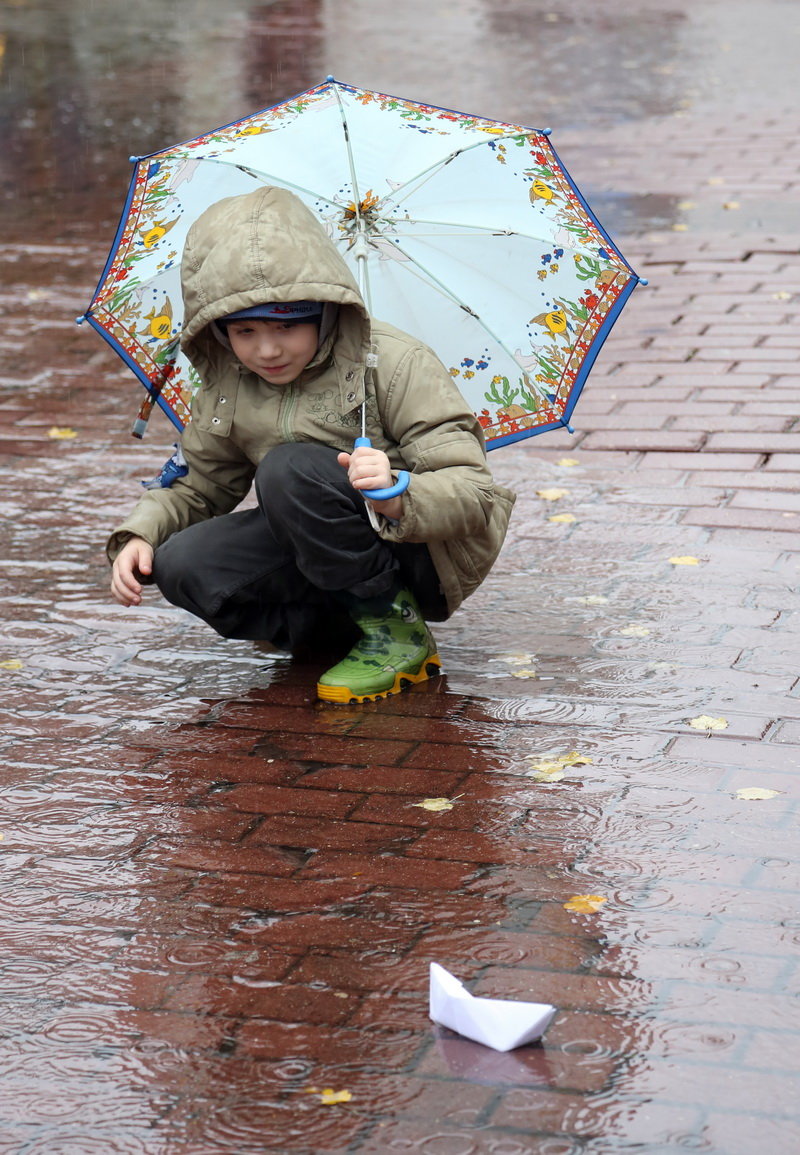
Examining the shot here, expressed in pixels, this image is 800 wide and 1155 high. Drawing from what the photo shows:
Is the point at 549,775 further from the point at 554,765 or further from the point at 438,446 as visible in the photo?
the point at 438,446

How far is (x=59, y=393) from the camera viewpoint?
6367 millimetres

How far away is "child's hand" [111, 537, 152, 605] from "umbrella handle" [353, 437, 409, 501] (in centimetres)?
67

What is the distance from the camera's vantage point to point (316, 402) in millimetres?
3691

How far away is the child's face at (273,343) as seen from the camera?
3.52m

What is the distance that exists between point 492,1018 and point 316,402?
1632 mm

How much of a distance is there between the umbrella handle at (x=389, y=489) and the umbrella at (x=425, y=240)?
1.57ft

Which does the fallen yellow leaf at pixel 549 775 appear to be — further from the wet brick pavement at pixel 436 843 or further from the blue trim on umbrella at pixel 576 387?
the blue trim on umbrella at pixel 576 387

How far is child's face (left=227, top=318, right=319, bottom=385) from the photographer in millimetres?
3523

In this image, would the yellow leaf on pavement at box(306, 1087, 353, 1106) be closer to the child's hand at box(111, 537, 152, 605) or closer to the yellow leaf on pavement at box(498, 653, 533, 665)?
the child's hand at box(111, 537, 152, 605)

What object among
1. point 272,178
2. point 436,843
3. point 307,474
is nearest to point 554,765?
point 436,843

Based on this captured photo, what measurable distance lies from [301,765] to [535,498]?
1.90m

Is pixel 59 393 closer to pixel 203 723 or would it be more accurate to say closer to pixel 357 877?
pixel 203 723

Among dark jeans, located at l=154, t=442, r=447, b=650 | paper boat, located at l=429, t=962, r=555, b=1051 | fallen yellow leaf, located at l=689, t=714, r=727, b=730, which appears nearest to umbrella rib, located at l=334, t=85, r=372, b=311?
dark jeans, located at l=154, t=442, r=447, b=650

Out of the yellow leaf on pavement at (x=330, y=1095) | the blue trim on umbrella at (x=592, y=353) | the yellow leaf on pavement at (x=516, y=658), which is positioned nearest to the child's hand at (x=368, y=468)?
the blue trim on umbrella at (x=592, y=353)
